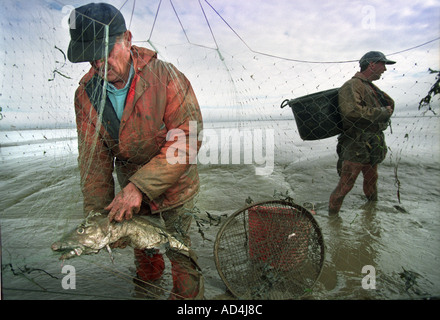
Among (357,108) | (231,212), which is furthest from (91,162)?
(357,108)

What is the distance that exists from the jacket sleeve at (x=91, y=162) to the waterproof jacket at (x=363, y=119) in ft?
10.6

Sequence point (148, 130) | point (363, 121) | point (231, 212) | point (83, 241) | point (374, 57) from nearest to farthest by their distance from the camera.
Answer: point (83, 241) < point (148, 130) < point (363, 121) < point (374, 57) < point (231, 212)

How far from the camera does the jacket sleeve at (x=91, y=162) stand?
2410 mm

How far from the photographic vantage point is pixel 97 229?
2090 mm

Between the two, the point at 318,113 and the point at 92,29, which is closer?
the point at 92,29

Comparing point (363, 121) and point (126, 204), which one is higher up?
point (363, 121)

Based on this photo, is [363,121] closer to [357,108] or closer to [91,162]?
[357,108]

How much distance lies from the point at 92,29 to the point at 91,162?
3.97 feet

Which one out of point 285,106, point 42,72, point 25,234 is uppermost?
point 42,72

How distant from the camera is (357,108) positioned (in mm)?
3543

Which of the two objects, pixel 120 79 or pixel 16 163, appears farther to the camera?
pixel 16 163
